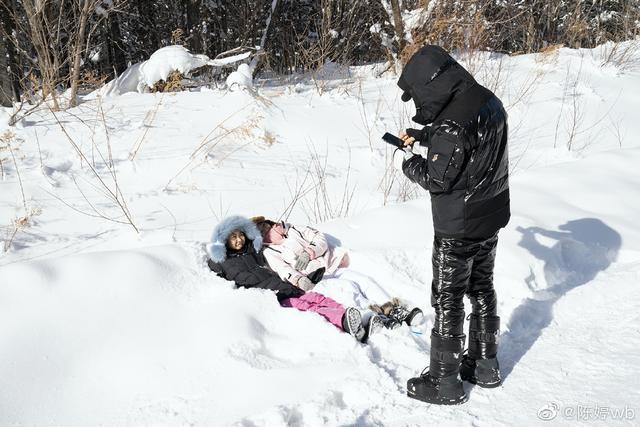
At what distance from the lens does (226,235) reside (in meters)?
3.53

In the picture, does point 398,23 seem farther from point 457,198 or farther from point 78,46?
point 457,198

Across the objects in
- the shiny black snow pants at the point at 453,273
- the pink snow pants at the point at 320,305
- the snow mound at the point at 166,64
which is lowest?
the pink snow pants at the point at 320,305

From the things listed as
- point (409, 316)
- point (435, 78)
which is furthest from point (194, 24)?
point (435, 78)

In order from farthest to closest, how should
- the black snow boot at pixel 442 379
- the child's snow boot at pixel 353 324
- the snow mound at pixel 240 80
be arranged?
the snow mound at pixel 240 80, the child's snow boot at pixel 353 324, the black snow boot at pixel 442 379

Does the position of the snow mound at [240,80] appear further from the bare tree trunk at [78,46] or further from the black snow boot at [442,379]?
the black snow boot at [442,379]

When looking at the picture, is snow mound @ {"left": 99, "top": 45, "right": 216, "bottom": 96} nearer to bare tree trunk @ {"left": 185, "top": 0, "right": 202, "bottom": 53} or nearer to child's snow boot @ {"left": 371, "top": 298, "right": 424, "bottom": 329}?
bare tree trunk @ {"left": 185, "top": 0, "right": 202, "bottom": 53}

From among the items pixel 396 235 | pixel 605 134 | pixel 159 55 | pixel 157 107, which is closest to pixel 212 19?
pixel 159 55

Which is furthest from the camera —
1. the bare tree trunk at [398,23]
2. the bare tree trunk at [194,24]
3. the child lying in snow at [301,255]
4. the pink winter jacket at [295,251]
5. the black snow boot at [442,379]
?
the bare tree trunk at [194,24]

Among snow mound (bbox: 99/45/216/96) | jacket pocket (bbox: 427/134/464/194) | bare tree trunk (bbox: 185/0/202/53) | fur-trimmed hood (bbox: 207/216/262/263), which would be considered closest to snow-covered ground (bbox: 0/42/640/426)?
fur-trimmed hood (bbox: 207/216/262/263)

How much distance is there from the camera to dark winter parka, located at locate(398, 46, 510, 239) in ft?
6.82

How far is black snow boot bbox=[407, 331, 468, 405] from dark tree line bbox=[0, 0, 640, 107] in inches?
223

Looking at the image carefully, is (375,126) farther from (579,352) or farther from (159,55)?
(579,352)

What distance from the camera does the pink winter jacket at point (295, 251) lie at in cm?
361

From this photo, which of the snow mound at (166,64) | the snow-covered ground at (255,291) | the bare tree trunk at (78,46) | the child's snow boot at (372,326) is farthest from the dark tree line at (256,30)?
the child's snow boot at (372,326)
